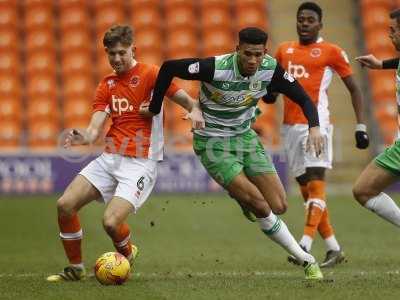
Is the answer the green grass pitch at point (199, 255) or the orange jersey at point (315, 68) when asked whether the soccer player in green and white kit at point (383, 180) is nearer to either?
the green grass pitch at point (199, 255)

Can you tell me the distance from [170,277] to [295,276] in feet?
3.89

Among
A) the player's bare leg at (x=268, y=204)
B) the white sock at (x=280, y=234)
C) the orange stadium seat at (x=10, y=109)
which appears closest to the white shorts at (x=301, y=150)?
the player's bare leg at (x=268, y=204)

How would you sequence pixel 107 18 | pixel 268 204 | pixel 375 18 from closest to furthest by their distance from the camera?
pixel 268 204 < pixel 375 18 < pixel 107 18

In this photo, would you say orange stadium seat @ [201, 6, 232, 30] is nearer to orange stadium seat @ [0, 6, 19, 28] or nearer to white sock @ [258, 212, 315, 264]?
orange stadium seat @ [0, 6, 19, 28]

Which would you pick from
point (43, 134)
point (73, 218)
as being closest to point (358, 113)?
point (73, 218)

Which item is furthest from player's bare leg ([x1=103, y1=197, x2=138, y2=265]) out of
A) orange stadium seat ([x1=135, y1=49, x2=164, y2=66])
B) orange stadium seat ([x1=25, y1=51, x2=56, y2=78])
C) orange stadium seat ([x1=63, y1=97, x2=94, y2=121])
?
orange stadium seat ([x1=25, y1=51, x2=56, y2=78])

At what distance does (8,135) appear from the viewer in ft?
63.1

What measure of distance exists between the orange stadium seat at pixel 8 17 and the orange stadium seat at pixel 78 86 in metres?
1.96

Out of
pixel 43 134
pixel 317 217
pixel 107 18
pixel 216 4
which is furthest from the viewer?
pixel 216 4

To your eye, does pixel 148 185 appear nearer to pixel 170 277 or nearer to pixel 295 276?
pixel 170 277

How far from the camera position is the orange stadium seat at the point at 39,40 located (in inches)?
877

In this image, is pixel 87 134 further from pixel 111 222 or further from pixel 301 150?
pixel 301 150

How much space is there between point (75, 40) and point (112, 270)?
14405 mm

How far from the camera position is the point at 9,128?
20422 millimetres
